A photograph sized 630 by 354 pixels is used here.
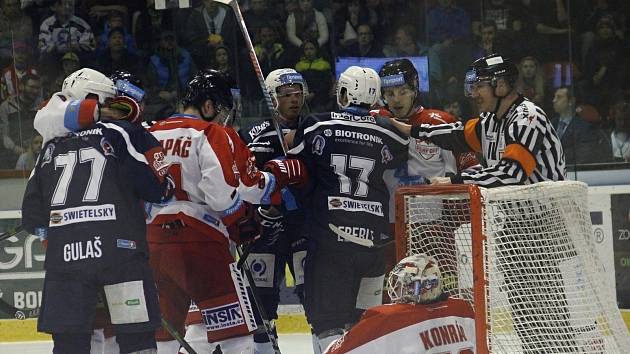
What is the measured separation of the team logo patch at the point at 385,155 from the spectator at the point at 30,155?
3.21m

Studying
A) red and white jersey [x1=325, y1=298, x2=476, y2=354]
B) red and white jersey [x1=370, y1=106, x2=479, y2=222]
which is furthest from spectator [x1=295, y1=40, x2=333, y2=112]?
red and white jersey [x1=325, y1=298, x2=476, y2=354]

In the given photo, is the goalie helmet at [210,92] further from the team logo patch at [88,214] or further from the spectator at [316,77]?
the spectator at [316,77]

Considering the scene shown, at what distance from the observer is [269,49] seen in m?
7.86

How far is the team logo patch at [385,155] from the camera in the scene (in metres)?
5.04

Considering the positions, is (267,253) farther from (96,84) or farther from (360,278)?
(96,84)

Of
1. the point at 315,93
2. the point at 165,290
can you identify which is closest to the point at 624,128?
the point at 315,93

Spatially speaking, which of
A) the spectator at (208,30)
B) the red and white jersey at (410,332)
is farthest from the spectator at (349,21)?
the red and white jersey at (410,332)

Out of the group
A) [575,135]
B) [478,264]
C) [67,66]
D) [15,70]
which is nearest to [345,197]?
[478,264]

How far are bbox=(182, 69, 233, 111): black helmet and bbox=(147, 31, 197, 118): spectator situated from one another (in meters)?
2.89

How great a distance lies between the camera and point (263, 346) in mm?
5504

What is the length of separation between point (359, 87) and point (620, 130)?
2708 millimetres

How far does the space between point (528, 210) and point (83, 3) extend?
15.4 feet

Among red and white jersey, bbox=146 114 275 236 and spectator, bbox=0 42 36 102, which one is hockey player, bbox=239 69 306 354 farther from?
spectator, bbox=0 42 36 102

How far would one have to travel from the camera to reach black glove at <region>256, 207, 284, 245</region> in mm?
5398
